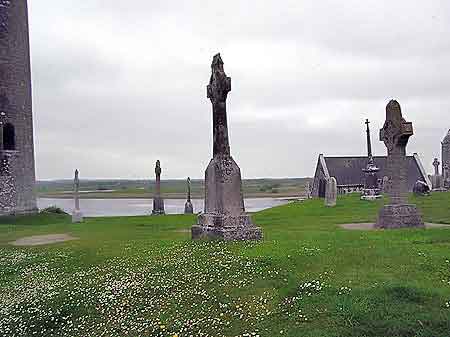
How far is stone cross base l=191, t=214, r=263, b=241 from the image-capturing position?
46.5ft

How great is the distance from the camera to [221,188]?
14727 millimetres

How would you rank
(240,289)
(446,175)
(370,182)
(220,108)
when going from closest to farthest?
(240,289) → (220,108) → (370,182) → (446,175)

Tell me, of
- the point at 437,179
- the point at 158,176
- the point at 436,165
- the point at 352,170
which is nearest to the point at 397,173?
the point at 158,176

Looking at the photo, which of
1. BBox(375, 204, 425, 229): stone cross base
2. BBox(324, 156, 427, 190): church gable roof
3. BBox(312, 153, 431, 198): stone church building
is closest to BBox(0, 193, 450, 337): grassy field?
BBox(375, 204, 425, 229): stone cross base

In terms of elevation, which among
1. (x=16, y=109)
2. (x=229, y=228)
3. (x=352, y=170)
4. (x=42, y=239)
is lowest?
(x=42, y=239)

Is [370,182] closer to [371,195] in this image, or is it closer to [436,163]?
[371,195]

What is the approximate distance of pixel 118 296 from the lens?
10.5 m

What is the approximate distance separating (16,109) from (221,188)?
23.2m

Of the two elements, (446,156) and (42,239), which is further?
(446,156)

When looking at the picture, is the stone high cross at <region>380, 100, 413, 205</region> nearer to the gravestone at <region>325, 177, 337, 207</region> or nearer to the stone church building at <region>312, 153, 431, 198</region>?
the gravestone at <region>325, 177, 337, 207</region>

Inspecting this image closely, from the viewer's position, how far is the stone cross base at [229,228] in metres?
14.2

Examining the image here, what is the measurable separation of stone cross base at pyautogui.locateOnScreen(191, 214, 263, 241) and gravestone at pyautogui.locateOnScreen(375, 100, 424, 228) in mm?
5555

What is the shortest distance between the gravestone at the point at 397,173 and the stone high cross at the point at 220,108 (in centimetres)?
619

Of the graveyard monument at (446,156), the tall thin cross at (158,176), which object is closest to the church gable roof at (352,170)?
the graveyard monument at (446,156)
